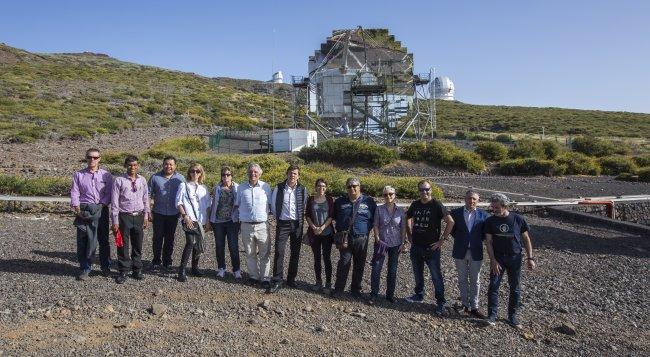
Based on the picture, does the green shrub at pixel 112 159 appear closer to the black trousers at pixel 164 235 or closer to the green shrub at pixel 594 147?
the black trousers at pixel 164 235

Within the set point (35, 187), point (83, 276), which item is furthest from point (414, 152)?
point (83, 276)

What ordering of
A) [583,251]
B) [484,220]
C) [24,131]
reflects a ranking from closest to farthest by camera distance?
[484,220] < [583,251] < [24,131]

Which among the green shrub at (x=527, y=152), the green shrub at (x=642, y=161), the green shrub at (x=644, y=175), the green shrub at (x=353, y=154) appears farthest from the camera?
the green shrub at (x=527, y=152)

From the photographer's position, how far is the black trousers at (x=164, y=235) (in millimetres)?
6996

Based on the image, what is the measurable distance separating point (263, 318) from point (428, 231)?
7.35 ft

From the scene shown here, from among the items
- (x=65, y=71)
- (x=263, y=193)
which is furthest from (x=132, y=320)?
(x=65, y=71)

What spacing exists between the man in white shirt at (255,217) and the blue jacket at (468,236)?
238cm

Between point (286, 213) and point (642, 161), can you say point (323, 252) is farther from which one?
point (642, 161)

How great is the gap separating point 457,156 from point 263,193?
18.6m

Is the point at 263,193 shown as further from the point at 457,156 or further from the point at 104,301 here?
the point at 457,156

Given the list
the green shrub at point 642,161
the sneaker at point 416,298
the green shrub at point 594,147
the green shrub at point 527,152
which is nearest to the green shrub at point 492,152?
→ the green shrub at point 527,152

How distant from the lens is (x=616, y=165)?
1019 inches

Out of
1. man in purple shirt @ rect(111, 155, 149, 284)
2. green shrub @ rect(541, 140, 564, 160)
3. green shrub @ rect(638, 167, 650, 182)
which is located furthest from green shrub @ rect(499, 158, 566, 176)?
man in purple shirt @ rect(111, 155, 149, 284)

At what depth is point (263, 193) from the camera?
22.0ft
